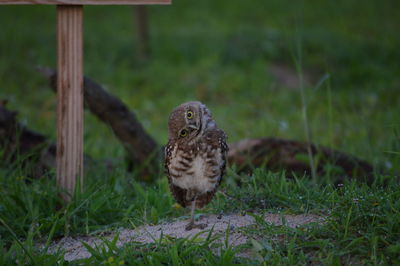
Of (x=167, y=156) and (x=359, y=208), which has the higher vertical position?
(x=167, y=156)

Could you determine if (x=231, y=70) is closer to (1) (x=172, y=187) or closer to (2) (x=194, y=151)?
(1) (x=172, y=187)

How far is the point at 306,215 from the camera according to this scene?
361cm

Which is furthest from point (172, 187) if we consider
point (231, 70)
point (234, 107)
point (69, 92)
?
point (231, 70)

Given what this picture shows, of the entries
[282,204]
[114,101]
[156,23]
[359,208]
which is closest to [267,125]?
[114,101]

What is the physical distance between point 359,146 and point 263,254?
12.5ft

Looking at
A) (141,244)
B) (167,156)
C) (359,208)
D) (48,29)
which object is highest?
(48,29)

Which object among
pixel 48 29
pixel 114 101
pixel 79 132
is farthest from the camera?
pixel 48 29

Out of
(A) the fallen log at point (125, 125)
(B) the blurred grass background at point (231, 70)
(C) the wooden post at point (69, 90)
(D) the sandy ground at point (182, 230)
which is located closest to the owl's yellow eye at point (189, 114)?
(D) the sandy ground at point (182, 230)

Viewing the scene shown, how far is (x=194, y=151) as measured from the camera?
352cm

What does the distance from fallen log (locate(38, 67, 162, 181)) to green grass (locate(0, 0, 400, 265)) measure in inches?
14.7

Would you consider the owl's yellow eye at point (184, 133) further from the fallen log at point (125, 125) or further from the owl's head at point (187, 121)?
the fallen log at point (125, 125)

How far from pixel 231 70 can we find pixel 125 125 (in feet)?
15.7

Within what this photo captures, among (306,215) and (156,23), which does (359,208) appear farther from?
(156,23)

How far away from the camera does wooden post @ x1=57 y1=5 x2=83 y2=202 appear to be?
13.6ft
